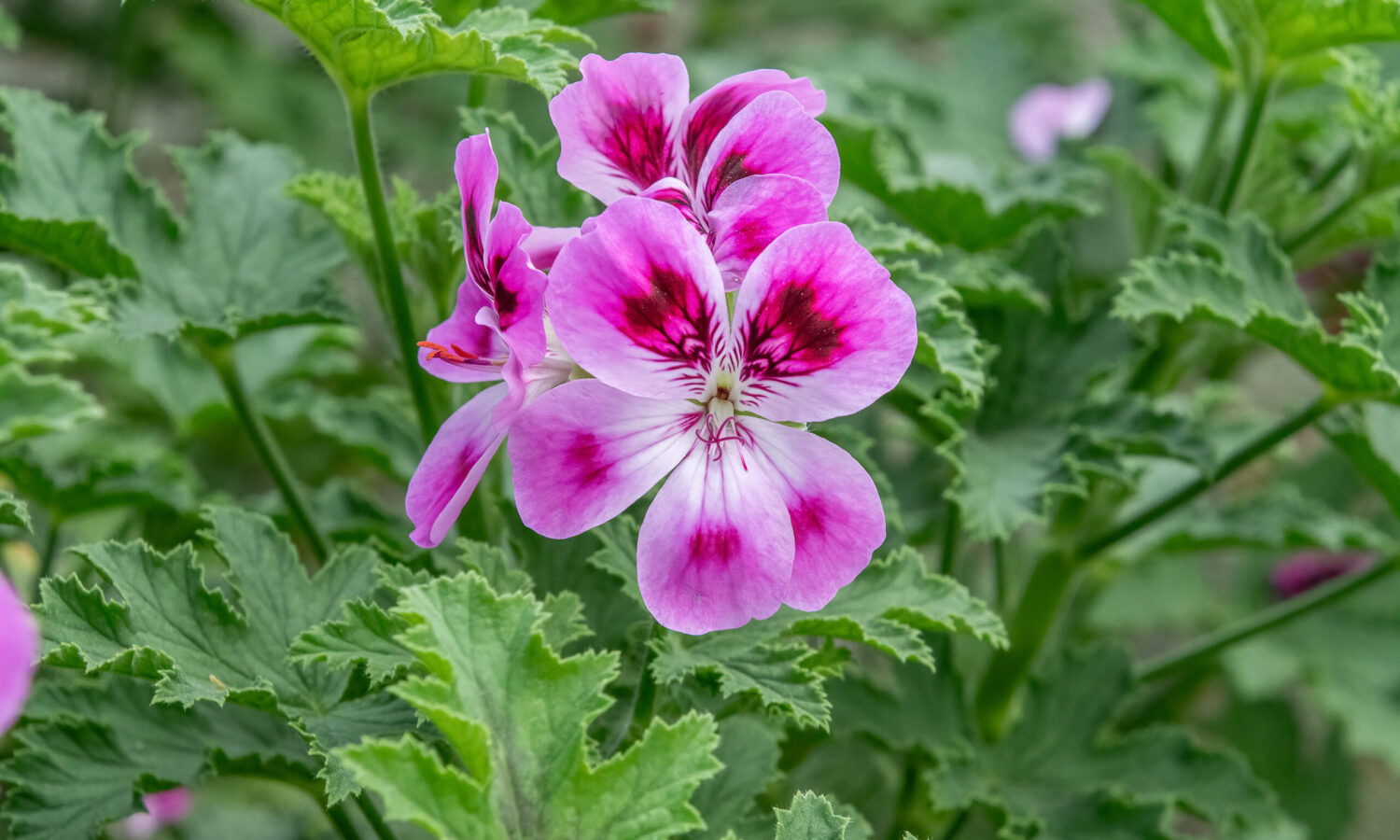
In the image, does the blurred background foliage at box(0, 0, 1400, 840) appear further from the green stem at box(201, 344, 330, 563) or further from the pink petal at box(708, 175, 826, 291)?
the pink petal at box(708, 175, 826, 291)

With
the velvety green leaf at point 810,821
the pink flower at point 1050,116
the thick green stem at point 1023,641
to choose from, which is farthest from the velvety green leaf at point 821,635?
the pink flower at point 1050,116

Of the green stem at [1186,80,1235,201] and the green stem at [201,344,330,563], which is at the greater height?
the green stem at [1186,80,1235,201]

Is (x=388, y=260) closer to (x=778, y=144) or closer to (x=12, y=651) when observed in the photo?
(x=778, y=144)

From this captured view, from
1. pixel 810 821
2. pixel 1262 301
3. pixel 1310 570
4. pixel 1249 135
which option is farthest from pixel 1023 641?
pixel 1310 570

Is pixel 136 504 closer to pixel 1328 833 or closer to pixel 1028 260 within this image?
pixel 1028 260

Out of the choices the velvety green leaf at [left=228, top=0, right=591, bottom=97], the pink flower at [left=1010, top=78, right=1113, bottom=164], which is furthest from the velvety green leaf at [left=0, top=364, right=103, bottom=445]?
the pink flower at [left=1010, top=78, right=1113, bottom=164]

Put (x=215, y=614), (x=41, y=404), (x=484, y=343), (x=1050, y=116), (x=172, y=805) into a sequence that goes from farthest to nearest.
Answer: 1. (x=1050, y=116)
2. (x=172, y=805)
3. (x=41, y=404)
4. (x=215, y=614)
5. (x=484, y=343)
